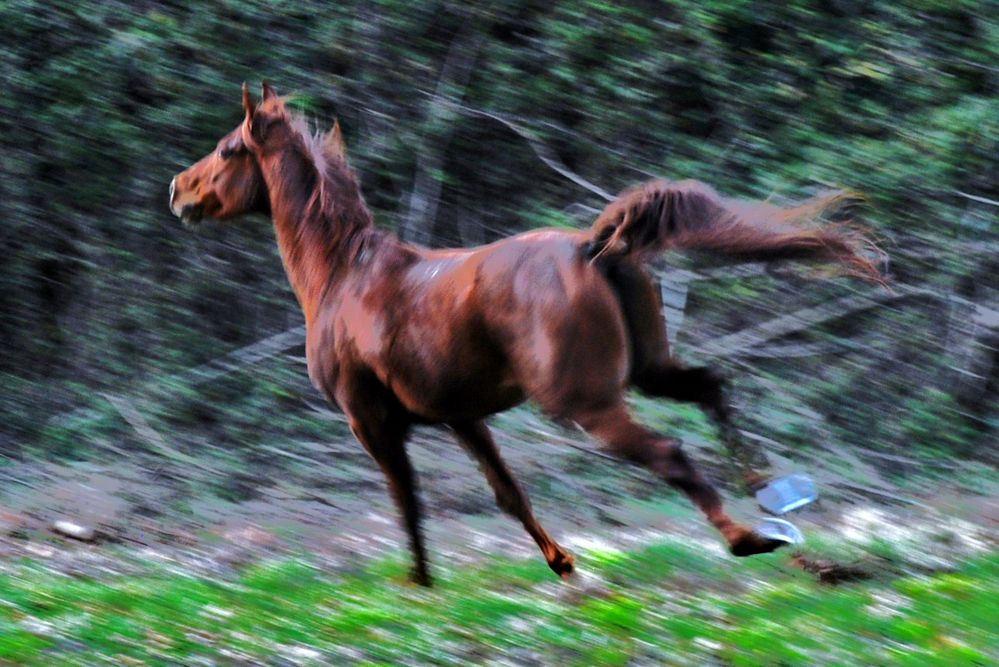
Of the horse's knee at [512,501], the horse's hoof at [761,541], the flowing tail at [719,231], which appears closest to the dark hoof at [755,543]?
the horse's hoof at [761,541]

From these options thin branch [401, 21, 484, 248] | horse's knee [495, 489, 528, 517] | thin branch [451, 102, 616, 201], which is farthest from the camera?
thin branch [401, 21, 484, 248]

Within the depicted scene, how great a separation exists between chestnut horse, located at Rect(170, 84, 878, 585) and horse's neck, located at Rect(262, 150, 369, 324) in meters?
0.01

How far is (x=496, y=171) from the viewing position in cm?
1214

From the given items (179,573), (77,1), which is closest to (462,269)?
(179,573)

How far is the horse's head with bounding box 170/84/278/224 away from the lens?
709 cm

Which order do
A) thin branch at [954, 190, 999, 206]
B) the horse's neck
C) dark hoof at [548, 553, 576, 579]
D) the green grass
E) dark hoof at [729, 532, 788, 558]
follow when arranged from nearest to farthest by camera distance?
the green grass → dark hoof at [729, 532, 788, 558] → dark hoof at [548, 553, 576, 579] → the horse's neck → thin branch at [954, 190, 999, 206]

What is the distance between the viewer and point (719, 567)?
6.37m

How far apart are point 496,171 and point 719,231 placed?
6883 millimetres

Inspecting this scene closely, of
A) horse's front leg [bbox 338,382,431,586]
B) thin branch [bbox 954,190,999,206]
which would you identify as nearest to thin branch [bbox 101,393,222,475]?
horse's front leg [bbox 338,382,431,586]

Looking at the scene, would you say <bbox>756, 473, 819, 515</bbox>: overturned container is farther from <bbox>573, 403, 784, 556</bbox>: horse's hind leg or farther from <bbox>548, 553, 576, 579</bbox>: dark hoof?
<bbox>548, 553, 576, 579</bbox>: dark hoof

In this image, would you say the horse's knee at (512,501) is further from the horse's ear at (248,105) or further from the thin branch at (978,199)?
the thin branch at (978,199)

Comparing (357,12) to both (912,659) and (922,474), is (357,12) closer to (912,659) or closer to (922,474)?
(922,474)

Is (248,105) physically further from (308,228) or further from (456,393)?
(456,393)

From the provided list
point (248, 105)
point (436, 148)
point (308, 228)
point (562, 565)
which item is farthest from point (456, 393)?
point (436, 148)
